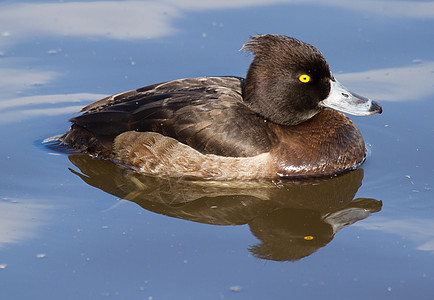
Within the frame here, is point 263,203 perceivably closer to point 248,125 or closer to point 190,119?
point 248,125

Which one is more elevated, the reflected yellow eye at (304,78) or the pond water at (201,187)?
the reflected yellow eye at (304,78)

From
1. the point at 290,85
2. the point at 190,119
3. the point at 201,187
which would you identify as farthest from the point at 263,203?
the point at 290,85

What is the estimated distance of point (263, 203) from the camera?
227 inches

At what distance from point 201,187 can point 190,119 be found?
59 cm

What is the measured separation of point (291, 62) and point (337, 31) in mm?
2459

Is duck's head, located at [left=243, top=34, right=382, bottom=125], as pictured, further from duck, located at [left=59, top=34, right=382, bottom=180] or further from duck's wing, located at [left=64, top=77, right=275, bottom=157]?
duck's wing, located at [left=64, top=77, right=275, bottom=157]

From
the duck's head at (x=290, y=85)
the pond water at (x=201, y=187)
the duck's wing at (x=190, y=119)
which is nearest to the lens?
the pond water at (x=201, y=187)

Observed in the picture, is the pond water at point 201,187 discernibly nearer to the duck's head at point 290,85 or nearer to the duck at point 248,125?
the duck at point 248,125

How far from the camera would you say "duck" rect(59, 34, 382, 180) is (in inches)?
237

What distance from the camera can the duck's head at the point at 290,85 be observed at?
6.14 meters

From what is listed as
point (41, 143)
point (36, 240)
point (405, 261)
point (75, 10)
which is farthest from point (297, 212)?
point (75, 10)

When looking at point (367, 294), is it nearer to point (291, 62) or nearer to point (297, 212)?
point (297, 212)

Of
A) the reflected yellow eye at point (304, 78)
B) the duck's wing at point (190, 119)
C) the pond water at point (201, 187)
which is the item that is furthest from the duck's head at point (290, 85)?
the pond water at point (201, 187)

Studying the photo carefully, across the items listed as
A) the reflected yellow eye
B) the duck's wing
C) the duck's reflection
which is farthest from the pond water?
the reflected yellow eye
